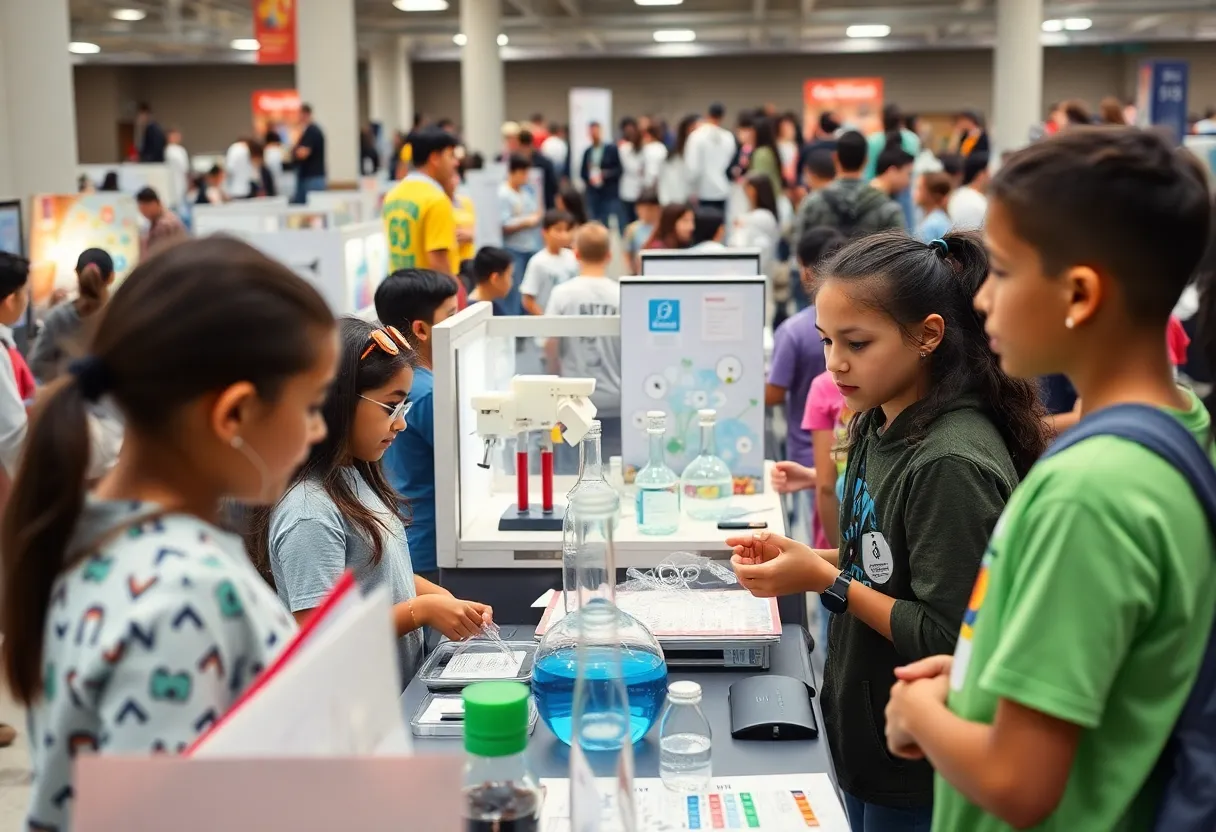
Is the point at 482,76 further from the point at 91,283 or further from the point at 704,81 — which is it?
the point at 91,283

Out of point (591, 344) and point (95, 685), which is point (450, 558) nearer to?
point (591, 344)

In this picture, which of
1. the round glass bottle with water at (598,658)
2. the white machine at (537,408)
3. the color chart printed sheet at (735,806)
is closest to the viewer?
the round glass bottle with water at (598,658)

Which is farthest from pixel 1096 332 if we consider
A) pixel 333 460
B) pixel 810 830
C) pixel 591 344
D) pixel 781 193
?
pixel 781 193

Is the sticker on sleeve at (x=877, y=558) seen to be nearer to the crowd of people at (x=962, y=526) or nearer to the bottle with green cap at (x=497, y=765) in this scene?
the crowd of people at (x=962, y=526)

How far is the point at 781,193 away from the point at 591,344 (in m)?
7.72

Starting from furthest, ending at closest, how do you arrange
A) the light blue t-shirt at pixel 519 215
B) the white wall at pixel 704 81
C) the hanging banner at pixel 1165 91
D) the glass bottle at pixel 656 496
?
the white wall at pixel 704 81 < the light blue t-shirt at pixel 519 215 < the hanging banner at pixel 1165 91 < the glass bottle at pixel 656 496

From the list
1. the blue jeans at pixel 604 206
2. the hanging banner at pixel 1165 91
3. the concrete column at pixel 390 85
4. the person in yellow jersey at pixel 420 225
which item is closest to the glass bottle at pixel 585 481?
the person in yellow jersey at pixel 420 225

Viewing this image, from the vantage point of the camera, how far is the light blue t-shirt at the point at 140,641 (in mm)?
945

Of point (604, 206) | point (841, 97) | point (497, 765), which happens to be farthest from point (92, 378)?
point (841, 97)

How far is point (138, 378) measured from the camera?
1.03m

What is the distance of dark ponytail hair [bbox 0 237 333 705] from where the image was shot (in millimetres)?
1025

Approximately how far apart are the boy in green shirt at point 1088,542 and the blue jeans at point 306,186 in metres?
11.4

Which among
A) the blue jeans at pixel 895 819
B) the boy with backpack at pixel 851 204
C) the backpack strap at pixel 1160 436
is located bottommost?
the blue jeans at pixel 895 819

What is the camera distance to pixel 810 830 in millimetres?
1626
